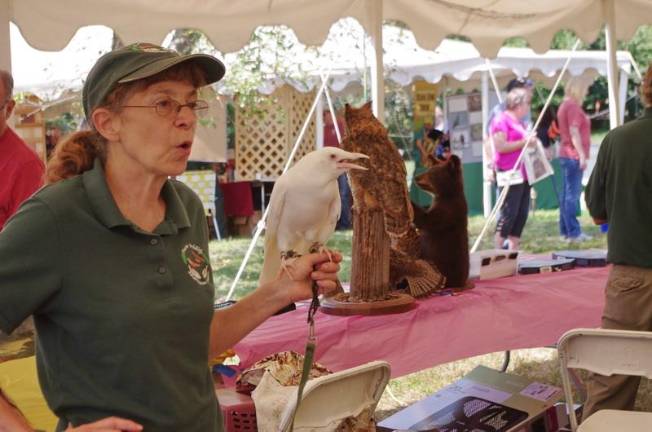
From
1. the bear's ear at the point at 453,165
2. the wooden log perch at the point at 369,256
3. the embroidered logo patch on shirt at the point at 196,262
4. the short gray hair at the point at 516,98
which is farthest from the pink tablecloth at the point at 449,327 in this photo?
the short gray hair at the point at 516,98

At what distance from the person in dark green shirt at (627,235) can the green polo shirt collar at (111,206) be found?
2.33 metres

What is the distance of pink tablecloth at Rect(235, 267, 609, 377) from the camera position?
2.83 m

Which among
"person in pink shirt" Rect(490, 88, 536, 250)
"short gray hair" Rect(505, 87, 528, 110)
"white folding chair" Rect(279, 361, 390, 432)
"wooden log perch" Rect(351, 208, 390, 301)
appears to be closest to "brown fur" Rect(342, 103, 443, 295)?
"wooden log perch" Rect(351, 208, 390, 301)

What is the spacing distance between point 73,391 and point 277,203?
79cm

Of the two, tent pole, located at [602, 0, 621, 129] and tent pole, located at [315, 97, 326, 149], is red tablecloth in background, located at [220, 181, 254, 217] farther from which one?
tent pole, located at [602, 0, 621, 129]

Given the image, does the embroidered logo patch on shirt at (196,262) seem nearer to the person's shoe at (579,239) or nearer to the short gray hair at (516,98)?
the short gray hair at (516,98)

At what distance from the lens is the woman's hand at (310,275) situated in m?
1.51

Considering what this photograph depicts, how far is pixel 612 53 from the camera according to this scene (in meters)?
5.12

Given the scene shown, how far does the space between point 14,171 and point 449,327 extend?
171 cm

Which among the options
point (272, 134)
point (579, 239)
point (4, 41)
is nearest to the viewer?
point (4, 41)

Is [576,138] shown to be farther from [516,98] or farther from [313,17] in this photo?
[313,17]

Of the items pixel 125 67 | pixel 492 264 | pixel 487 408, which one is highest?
pixel 125 67

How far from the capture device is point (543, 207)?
13508 millimetres

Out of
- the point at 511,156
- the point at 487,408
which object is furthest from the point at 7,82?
the point at 511,156
